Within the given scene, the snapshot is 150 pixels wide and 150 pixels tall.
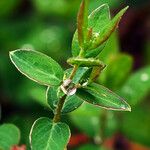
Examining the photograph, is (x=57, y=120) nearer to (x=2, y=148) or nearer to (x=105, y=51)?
(x=2, y=148)

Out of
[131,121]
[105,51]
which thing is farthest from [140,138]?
[105,51]

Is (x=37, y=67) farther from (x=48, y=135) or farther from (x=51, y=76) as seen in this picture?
(x=48, y=135)

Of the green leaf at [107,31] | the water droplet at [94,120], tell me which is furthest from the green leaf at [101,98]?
the water droplet at [94,120]

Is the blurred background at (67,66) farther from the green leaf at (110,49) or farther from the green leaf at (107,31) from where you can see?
the green leaf at (107,31)

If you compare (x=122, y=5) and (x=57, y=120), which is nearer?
(x=57, y=120)

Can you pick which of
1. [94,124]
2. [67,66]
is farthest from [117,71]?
[67,66]

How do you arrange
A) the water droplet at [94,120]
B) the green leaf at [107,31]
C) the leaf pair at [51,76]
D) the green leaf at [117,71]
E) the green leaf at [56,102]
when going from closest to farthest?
1. the green leaf at [107,31]
2. the leaf pair at [51,76]
3. the green leaf at [56,102]
4. the green leaf at [117,71]
5. the water droplet at [94,120]

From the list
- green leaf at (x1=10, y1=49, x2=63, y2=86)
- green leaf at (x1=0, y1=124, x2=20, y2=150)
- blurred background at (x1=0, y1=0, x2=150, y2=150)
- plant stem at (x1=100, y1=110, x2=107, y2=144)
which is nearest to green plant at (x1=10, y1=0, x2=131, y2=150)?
green leaf at (x1=10, y1=49, x2=63, y2=86)
